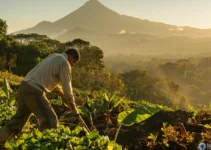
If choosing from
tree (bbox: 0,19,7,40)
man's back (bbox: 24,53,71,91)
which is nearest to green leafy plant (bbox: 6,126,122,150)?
man's back (bbox: 24,53,71,91)

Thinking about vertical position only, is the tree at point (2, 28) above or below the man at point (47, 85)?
above

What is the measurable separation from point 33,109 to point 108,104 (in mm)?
3517

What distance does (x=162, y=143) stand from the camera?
6.07m

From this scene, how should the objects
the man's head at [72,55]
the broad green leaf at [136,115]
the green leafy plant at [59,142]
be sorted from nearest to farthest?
1. the green leafy plant at [59,142]
2. the broad green leaf at [136,115]
3. the man's head at [72,55]

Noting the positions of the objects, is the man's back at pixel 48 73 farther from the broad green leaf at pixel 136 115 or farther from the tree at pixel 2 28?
the tree at pixel 2 28

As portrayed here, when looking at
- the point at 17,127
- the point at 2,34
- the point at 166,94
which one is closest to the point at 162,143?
the point at 17,127

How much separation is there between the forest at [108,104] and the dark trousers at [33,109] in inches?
11.3

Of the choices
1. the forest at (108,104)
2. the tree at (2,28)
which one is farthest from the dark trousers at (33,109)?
the tree at (2,28)

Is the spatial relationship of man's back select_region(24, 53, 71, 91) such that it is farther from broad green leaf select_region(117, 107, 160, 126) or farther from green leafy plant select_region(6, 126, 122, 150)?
green leafy plant select_region(6, 126, 122, 150)

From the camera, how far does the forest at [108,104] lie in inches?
157

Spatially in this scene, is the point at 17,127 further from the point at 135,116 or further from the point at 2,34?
the point at 2,34

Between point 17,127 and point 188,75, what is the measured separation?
299ft

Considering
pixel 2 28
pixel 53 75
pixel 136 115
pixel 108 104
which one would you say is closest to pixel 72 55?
pixel 53 75

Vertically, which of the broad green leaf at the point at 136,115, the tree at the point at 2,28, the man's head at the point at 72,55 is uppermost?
the tree at the point at 2,28
